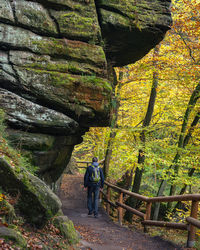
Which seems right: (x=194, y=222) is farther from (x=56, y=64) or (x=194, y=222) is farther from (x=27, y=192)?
(x=56, y=64)

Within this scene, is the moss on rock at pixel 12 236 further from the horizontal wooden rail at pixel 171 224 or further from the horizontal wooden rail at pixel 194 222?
the horizontal wooden rail at pixel 171 224

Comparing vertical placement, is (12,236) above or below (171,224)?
above

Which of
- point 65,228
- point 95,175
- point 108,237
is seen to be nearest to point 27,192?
point 65,228

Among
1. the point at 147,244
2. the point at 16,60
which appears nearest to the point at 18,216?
the point at 147,244

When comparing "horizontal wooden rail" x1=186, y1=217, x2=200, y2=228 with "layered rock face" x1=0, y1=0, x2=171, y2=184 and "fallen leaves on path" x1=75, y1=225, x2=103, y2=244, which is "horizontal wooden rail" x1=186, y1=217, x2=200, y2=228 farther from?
"layered rock face" x1=0, y1=0, x2=171, y2=184

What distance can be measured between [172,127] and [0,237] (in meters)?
10.1

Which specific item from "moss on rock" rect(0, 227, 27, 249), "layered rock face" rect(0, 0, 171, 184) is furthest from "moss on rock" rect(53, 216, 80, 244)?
"layered rock face" rect(0, 0, 171, 184)

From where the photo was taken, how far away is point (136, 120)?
51.8 feet

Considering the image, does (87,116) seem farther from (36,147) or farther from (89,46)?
(89,46)

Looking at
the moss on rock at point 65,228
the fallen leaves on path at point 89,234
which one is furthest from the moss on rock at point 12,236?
the fallen leaves on path at point 89,234

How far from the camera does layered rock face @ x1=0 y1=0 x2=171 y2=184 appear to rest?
244 inches

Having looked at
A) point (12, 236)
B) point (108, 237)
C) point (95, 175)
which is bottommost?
point (108, 237)

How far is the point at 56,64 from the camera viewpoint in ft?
21.8

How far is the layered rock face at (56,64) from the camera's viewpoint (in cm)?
619
